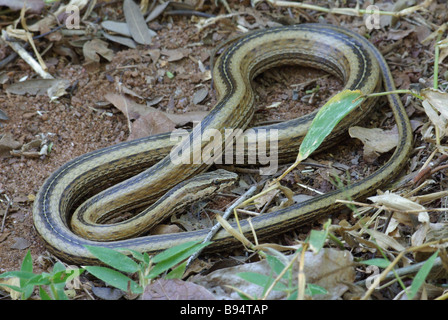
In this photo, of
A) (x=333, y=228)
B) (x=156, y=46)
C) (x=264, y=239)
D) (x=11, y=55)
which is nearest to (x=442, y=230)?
(x=333, y=228)

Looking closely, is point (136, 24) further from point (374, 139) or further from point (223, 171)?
point (374, 139)

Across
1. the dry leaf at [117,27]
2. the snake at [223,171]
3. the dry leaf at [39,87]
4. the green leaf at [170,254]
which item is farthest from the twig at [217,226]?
the dry leaf at [117,27]

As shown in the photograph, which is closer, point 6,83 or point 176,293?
point 176,293

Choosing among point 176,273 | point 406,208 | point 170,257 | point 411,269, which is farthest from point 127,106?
point 411,269

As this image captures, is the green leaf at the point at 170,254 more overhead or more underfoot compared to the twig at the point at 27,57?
more overhead

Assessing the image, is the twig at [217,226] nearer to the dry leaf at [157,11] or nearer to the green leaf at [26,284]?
the green leaf at [26,284]

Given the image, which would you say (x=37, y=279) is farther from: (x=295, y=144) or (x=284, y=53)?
(x=284, y=53)
